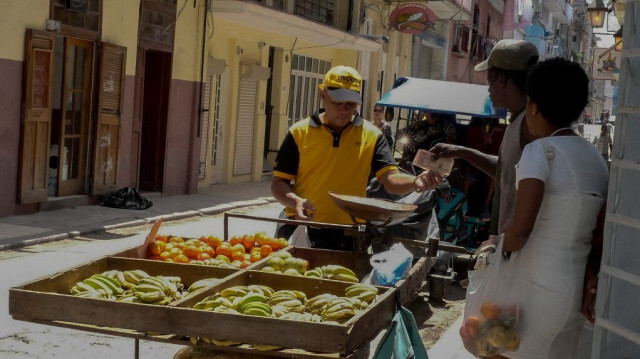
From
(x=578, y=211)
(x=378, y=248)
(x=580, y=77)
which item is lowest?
(x=378, y=248)

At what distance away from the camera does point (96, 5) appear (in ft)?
47.2

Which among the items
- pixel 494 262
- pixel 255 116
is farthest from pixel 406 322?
pixel 255 116

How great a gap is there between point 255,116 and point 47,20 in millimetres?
8606

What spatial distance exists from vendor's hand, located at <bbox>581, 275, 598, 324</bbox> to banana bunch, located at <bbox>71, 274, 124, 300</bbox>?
6.07 ft

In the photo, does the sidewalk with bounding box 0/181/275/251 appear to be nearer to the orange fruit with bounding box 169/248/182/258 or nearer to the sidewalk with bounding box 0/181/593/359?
the sidewalk with bounding box 0/181/593/359

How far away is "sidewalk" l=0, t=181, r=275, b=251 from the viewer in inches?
457

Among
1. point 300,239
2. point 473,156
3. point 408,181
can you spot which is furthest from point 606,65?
point 473,156

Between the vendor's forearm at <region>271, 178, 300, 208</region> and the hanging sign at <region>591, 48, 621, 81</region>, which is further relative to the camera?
the hanging sign at <region>591, 48, 621, 81</region>

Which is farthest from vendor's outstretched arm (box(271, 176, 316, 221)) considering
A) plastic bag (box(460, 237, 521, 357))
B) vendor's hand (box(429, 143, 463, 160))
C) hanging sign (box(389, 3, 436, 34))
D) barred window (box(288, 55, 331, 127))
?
hanging sign (box(389, 3, 436, 34))

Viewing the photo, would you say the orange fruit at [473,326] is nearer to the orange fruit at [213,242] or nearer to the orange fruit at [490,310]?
the orange fruit at [490,310]

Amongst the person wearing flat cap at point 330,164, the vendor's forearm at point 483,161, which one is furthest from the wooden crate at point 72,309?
the vendor's forearm at point 483,161

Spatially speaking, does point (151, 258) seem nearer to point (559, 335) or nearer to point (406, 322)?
point (406, 322)

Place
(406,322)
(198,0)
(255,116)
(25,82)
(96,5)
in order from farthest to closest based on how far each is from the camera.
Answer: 1. (255,116)
2. (198,0)
3. (96,5)
4. (25,82)
5. (406,322)

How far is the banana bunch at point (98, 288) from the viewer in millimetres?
3866
